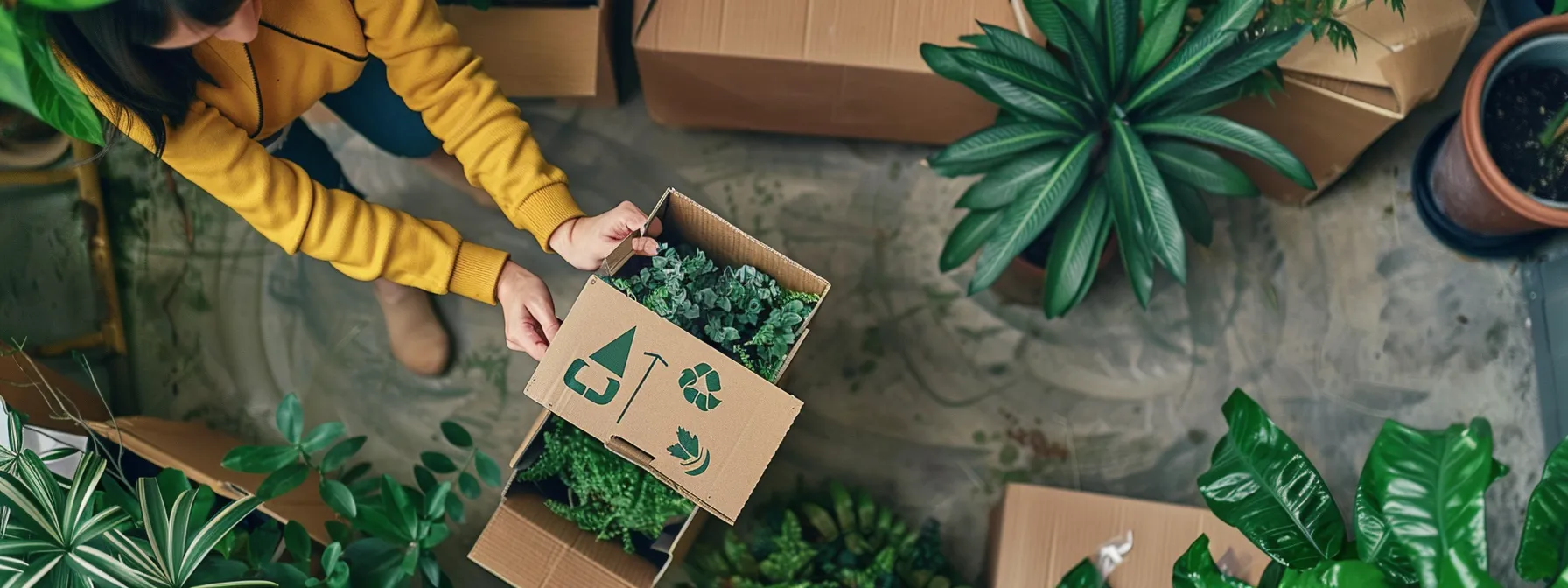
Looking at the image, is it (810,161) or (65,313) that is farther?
(810,161)

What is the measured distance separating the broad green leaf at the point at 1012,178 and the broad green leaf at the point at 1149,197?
88 mm

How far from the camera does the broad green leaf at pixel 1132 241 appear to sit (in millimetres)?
1332

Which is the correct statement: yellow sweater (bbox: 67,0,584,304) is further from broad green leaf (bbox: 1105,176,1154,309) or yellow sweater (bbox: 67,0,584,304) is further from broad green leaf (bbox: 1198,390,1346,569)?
broad green leaf (bbox: 1198,390,1346,569)

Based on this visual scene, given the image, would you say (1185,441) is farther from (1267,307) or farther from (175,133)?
(175,133)

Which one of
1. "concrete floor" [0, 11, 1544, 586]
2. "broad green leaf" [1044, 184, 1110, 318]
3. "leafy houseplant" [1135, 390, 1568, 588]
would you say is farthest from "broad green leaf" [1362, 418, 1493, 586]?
"concrete floor" [0, 11, 1544, 586]

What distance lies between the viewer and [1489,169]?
1.50m

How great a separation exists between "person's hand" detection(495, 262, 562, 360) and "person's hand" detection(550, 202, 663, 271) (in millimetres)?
62

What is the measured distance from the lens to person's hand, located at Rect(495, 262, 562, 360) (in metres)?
1.16

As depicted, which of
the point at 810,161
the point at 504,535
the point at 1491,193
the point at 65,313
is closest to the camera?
the point at 504,535

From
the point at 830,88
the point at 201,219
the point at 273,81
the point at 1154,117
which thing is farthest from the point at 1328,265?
the point at 201,219

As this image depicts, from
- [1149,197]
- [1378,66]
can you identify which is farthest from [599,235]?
[1378,66]

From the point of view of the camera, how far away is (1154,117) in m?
1.35

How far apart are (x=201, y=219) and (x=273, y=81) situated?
92cm

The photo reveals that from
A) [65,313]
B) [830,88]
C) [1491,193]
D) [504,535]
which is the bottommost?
[65,313]
